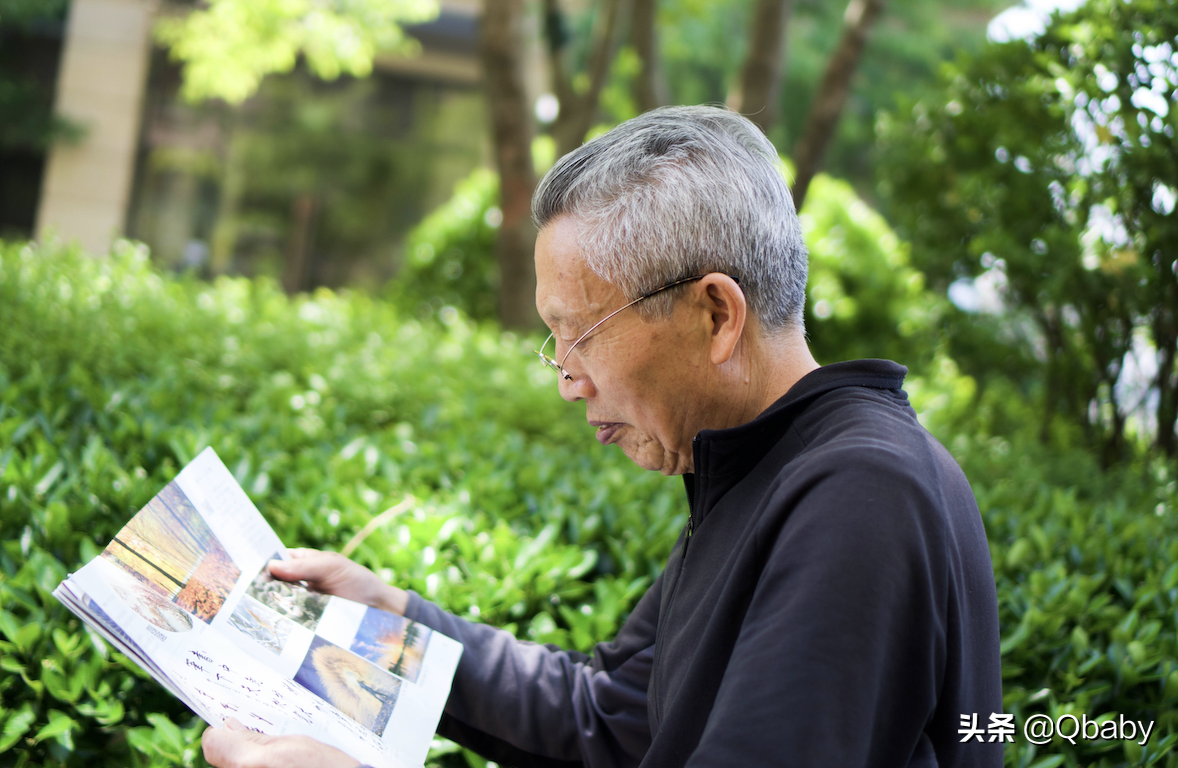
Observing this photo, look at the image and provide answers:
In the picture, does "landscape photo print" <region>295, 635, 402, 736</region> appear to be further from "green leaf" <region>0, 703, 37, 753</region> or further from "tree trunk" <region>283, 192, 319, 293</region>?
"tree trunk" <region>283, 192, 319, 293</region>

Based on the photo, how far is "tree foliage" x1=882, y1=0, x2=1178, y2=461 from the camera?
407 cm

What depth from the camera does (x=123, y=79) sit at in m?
12.7

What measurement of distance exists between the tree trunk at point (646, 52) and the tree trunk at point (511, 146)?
231cm

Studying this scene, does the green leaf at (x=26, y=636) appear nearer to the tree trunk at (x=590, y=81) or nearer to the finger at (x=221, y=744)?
the finger at (x=221, y=744)

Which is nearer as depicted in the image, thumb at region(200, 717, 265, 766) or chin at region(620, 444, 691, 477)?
thumb at region(200, 717, 265, 766)

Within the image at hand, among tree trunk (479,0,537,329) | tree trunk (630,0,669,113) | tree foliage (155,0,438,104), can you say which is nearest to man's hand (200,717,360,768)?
tree trunk (479,0,537,329)

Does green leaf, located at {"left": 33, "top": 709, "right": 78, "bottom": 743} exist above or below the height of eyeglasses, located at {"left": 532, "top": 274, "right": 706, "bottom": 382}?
below

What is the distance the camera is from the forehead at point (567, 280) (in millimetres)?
1461

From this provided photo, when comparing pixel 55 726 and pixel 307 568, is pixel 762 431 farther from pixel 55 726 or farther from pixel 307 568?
pixel 55 726

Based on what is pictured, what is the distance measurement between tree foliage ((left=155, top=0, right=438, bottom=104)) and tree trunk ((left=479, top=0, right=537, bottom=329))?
376 cm

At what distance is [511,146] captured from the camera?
654cm

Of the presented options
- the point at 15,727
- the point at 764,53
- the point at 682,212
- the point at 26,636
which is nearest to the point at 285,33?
the point at 764,53

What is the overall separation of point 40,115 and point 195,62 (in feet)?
9.35

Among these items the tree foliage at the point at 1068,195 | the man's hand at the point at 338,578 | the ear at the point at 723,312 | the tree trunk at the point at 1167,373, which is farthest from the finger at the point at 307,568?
the tree trunk at the point at 1167,373
